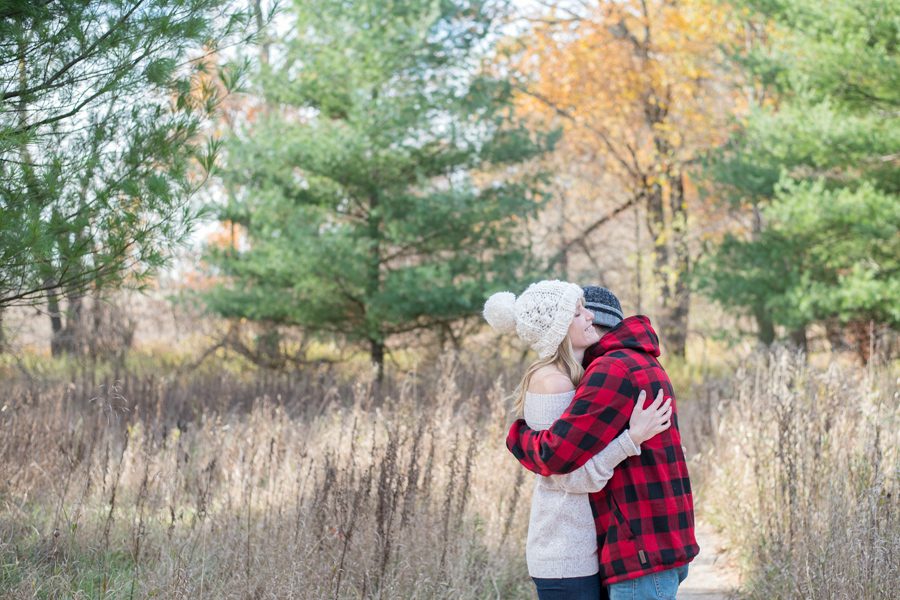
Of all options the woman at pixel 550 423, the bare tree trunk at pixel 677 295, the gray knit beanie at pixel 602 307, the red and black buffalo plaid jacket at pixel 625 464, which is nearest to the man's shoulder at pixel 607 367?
the red and black buffalo plaid jacket at pixel 625 464

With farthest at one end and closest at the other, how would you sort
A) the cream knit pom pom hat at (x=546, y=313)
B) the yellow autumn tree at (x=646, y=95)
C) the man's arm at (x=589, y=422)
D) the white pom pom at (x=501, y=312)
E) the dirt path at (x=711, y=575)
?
the yellow autumn tree at (x=646, y=95) → the dirt path at (x=711, y=575) → the white pom pom at (x=501, y=312) → the cream knit pom pom hat at (x=546, y=313) → the man's arm at (x=589, y=422)

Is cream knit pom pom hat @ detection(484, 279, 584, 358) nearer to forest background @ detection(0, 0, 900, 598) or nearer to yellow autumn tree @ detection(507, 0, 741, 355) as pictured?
forest background @ detection(0, 0, 900, 598)

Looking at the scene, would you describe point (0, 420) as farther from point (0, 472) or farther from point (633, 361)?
point (633, 361)

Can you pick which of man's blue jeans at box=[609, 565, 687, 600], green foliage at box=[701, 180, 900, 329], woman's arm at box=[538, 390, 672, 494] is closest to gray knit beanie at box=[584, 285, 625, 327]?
woman's arm at box=[538, 390, 672, 494]

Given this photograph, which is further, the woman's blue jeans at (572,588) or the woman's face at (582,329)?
the woman's face at (582,329)

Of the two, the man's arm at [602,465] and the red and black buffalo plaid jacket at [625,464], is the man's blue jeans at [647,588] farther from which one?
the man's arm at [602,465]

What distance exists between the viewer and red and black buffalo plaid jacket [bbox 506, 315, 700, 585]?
272 centimetres

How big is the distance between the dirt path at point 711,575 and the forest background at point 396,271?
0.24 metres

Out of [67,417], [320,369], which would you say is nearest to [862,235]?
[320,369]

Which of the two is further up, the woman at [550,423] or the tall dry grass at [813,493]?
the woman at [550,423]

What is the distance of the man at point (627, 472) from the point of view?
2.72 m

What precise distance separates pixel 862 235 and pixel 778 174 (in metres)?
1.68

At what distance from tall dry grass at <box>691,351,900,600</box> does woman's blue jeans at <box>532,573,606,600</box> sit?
53.1 inches

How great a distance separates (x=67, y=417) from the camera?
21.0 ft
